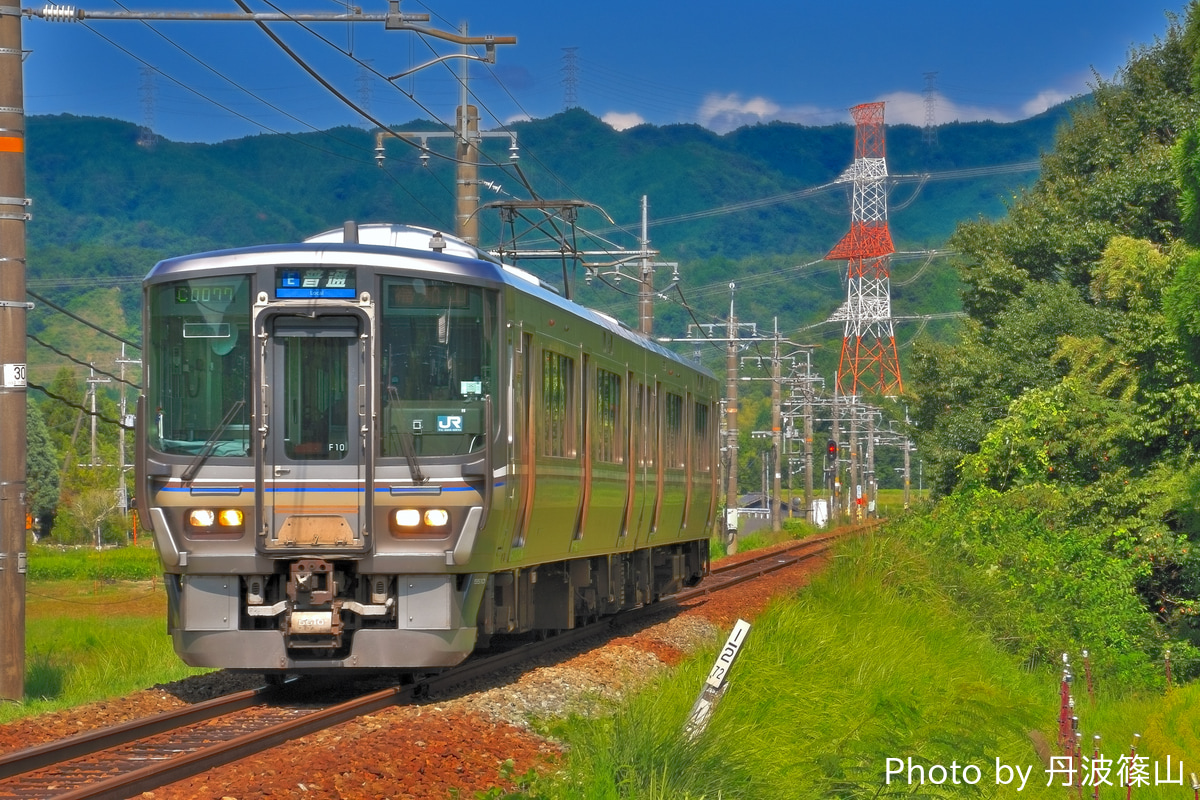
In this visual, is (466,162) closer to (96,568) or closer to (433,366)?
(433,366)

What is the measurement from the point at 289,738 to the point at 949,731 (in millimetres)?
4286

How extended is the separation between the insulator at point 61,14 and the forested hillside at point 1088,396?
1092cm

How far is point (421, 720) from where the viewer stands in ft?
32.9

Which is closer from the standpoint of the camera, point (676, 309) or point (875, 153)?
point (875, 153)

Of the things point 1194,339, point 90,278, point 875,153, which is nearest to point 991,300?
point 1194,339

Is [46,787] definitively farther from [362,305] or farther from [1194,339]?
[1194,339]

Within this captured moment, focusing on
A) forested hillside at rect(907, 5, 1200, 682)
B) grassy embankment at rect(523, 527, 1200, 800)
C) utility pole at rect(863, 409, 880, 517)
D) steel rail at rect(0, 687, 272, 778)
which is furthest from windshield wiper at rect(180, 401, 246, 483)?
utility pole at rect(863, 409, 880, 517)

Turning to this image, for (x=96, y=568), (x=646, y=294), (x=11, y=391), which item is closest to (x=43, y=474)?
(x=96, y=568)

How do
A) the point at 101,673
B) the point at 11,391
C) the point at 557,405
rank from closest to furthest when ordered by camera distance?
the point at 11,391 → the point at 557,405 → the point at 101,673

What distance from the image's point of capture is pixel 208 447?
10789mm

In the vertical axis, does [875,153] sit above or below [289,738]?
above

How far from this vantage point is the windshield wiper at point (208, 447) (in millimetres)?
10758

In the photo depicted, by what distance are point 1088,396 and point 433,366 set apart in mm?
17121

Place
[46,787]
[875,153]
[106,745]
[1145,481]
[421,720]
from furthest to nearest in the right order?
1. [875,153]
2. [1145,481]
3. [421,720]
4. [106,745]
5. [46,787]
